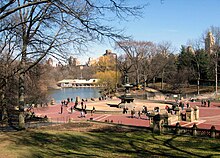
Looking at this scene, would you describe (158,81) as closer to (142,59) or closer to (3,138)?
(142,59)

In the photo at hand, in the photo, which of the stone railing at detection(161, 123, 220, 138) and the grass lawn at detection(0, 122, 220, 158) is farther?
the stone railing at detection(161, 123, 220, 138)

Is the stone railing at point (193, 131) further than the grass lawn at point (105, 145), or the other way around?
the stone railing at point (193, 131)

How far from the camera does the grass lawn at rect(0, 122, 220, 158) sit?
12.0 meters

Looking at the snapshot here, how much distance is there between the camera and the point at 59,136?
1666cm

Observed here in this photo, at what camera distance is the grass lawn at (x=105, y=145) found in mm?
12039

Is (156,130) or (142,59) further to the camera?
(142,59)

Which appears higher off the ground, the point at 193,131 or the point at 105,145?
the point at 193,131

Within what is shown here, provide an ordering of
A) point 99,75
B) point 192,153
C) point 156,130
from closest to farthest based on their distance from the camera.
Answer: point 192,153
point 156,130
point 99,75

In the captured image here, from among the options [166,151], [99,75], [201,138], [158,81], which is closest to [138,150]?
[166,151]

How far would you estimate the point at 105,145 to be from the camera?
1412 centimetres

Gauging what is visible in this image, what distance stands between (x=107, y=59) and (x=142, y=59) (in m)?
21.6

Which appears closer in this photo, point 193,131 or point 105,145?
point 105,145

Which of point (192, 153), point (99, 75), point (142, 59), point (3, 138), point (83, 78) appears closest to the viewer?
point (192, 153)

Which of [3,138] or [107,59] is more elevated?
[107,59]
